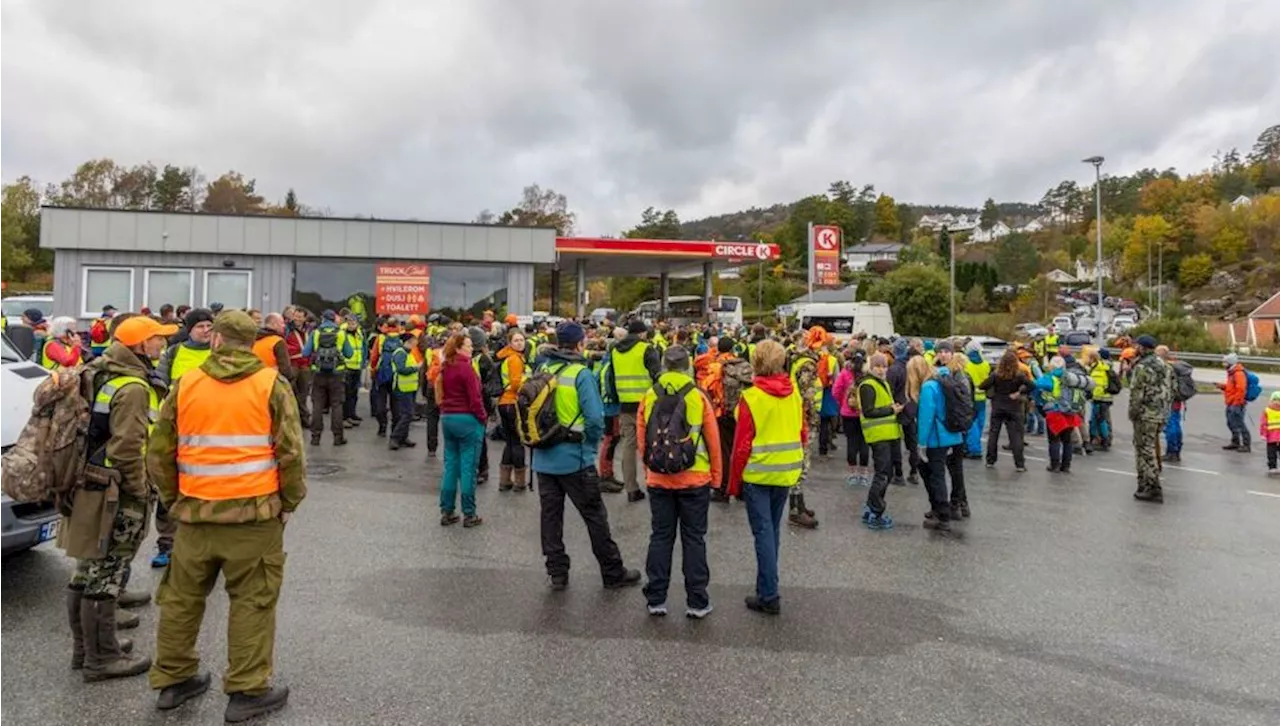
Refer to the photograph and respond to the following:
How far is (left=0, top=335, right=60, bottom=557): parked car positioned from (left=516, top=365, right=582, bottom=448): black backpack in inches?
130

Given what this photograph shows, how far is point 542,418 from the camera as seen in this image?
5547mm

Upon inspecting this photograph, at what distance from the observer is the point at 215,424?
354 centimetres

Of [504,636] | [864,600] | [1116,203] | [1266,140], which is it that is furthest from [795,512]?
[1266,140]

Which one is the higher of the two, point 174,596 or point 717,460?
point 717,460

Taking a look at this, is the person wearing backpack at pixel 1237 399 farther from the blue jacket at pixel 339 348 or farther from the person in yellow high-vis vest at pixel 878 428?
the blue jacket at pixel 339 348

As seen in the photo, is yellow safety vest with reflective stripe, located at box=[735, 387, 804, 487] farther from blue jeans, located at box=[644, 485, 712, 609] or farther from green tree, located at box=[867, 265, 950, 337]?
green tree, located at box=[867, 265, 950, 337]

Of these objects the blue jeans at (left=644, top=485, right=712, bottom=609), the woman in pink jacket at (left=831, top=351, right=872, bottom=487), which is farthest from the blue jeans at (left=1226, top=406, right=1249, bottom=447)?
the blue jeans at (left=644, top=485, right=712, bottom=609)

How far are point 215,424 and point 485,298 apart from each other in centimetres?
2019

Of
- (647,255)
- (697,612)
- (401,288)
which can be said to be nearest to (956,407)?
(697,612)

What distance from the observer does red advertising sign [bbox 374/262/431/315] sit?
22266mm

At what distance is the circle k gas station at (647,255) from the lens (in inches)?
1296

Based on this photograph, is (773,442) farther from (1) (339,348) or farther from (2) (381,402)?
(2) (381,402)

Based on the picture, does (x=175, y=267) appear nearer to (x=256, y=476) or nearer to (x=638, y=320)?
(x=638, y=320)

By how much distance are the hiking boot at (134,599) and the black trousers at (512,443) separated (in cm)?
415
